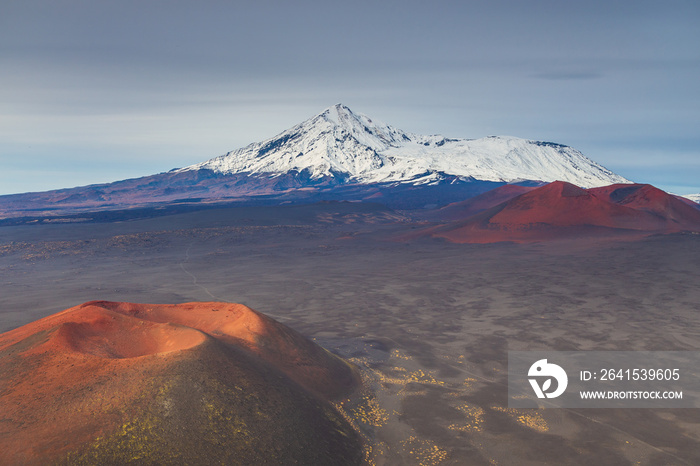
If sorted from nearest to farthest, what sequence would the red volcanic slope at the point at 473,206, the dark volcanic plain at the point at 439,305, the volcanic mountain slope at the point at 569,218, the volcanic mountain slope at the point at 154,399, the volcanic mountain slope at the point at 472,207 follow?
the volcanic mountain slope at the point at 154,399
the dark volcanic plain at the point at 439,305
the volcanic mountain slope at the point at 569,218
the volcanic mountain slope at the point at 472,207
the red volcanic slope at the point at 473,206

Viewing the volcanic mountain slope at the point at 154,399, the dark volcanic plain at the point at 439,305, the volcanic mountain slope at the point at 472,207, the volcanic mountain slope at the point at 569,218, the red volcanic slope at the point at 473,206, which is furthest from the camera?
the red volcanic slope at the point at 473,206

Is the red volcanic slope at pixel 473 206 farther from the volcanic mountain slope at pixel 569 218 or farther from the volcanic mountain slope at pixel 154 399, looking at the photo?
the volcanic mountain slope at pixel 154 399

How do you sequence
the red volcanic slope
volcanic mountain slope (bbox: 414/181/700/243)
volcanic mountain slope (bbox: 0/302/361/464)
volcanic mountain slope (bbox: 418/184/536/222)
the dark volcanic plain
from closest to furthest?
volcanic mountain slope (bbox: 0/302/361/464) < the dark volcanic plain < volcanic mountain slope (bbox: 414/181/700/243) < volcanic mountain slope (bbox: 418/184/536/222) < the red volcanic slope

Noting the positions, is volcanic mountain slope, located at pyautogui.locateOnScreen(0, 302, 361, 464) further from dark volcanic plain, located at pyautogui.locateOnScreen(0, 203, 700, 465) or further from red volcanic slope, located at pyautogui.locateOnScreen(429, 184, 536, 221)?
red volcanic slope, located at pyautogui.locateOnScreen(429, 184, 536, 221)

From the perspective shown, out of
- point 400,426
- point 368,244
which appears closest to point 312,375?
point 400,426

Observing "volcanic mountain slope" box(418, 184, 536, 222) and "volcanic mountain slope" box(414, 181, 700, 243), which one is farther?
"volcanic mountain slope" box(418, 184, 536, 222)

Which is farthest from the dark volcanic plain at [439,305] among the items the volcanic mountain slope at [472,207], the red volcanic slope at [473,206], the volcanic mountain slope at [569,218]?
the red volcanic slope at [473,206]

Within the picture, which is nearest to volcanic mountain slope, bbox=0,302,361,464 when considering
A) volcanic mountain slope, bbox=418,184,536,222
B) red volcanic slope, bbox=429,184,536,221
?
volcanic mountain slope, bbox=418,184,536,222
